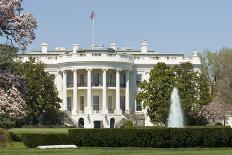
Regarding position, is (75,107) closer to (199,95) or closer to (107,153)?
(199,95)

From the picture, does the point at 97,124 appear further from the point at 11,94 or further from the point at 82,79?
the point at 11,94

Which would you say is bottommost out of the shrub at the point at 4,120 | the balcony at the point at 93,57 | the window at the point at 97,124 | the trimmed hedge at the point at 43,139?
the trimmed hedge at the point at 43,139

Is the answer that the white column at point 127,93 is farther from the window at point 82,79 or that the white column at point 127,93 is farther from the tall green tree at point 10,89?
the tall green tree at point 10,89

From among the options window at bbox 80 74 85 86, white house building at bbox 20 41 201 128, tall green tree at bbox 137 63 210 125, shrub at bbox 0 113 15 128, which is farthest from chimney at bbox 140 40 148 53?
shrub at bbox 0 113 15 128

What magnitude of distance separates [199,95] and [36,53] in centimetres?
3015

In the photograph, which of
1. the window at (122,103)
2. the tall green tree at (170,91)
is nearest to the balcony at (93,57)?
the window at (122,103)

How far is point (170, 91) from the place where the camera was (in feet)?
244

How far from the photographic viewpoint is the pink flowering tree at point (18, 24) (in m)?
40.5

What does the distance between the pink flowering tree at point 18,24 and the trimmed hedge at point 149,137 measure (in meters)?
7.85

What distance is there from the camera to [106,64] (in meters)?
89.4

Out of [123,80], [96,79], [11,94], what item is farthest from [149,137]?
[123,80]

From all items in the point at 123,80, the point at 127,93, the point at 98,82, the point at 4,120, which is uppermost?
the point at 123,80

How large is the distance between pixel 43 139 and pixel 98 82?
55.1 meters

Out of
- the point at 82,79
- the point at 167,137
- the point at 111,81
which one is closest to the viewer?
the point at 167,137
